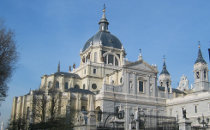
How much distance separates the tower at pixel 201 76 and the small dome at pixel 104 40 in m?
19.6

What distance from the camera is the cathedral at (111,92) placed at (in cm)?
5300

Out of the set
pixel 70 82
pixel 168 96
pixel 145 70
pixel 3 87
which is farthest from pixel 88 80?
pixel 3 87

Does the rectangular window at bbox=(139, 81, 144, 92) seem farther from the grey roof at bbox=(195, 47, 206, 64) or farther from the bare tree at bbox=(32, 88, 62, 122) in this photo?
the bare tree at bbox=(32, 88, 62, 122)

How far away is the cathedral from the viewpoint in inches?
2087

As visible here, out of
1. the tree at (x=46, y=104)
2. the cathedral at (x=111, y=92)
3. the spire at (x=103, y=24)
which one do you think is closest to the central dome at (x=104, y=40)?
the cathedral at (x=111, y=92)

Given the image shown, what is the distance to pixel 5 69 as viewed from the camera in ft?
80.8

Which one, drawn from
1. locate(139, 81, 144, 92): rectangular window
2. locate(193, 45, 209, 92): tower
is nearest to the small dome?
locate(139, 81, 144, 92): rectangular window

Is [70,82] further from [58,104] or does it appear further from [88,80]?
[58,104]

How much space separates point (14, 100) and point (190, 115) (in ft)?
123

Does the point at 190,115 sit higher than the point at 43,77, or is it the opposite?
the point at 43,77

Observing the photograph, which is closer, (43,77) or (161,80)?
(43,77)

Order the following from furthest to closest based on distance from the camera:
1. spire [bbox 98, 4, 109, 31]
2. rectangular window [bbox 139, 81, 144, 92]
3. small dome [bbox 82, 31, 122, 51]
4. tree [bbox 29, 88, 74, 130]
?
spire [bbox 98, 4, 109, 31], small dome [bbox 82, 31, 122, 51], rectangular window [bbox 139, 81, 144, 92], tree [bbox 29, 88, 74, 130]

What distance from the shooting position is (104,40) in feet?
241

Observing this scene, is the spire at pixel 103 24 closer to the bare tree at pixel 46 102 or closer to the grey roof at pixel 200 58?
the grey roof at pixel 200 58
